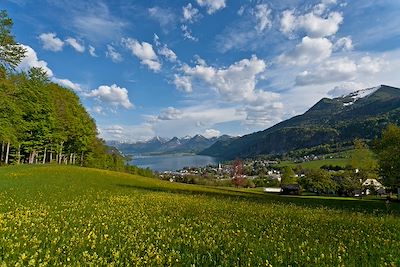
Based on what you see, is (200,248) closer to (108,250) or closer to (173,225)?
(108,250)

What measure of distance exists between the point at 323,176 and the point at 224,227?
11508cm

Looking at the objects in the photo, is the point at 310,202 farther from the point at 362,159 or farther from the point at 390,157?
the point at 362,159

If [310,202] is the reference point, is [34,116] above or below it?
above

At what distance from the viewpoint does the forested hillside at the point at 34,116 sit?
50.1 meters

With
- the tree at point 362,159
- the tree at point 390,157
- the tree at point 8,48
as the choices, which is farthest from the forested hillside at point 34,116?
the tree at point 362,159

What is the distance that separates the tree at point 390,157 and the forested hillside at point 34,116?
210ft

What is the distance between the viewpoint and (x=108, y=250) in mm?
8289

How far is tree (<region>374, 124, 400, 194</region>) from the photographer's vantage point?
194 ft

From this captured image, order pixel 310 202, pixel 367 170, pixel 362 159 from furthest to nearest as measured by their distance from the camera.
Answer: pixel 367 170 < pixel 362 159 < pixel 310 202

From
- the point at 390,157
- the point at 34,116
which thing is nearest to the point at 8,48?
the point at 34,116

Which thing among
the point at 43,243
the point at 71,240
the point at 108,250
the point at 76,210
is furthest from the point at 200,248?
the point at 76,210

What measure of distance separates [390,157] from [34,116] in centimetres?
6839

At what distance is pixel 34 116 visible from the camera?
6316cm

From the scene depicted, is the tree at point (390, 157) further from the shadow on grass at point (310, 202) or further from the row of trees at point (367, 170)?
the shadow on grass at point (310, 202)
